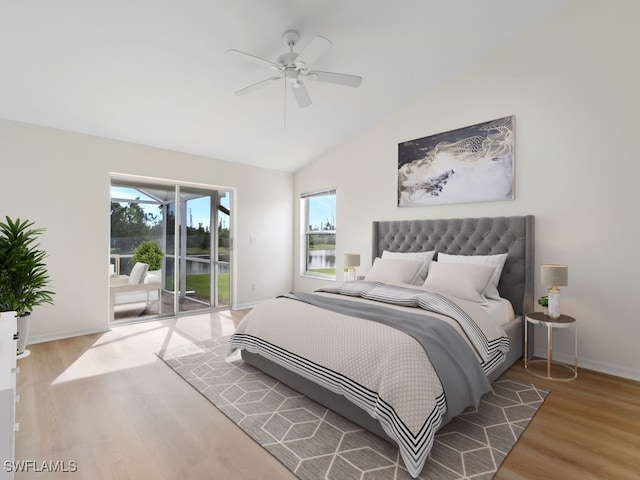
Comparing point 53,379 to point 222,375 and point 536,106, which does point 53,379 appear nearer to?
point 222,375

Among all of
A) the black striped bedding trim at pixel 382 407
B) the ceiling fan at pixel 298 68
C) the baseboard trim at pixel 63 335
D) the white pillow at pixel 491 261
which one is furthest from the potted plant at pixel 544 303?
the baseboard trim at pixel 63 335

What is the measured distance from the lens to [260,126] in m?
4.40

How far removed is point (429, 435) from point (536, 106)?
3.31 meters

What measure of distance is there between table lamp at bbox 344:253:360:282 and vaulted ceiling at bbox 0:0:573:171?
1.92m

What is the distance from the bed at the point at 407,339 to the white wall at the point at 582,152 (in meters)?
0.30

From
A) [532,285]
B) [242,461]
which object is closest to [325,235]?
[532,285]

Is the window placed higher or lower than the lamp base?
higher

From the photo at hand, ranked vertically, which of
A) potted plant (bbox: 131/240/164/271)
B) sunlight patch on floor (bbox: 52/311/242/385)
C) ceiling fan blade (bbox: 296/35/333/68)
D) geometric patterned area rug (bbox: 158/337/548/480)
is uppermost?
ceiling fan blade (bbox: 296/35/333/68)

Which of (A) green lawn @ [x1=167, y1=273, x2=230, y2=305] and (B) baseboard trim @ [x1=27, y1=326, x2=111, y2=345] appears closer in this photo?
(B) baseboard trim @ [x1=27, y1=326, x2=111, y2=345]

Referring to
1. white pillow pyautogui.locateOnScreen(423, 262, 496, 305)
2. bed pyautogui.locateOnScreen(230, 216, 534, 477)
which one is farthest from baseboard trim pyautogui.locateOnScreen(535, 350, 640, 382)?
white pillow pyautogui.locateOnScreen(423, 262, 496, 305)

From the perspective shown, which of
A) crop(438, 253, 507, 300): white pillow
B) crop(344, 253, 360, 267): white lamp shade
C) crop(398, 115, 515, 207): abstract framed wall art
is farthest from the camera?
crop(344, 253, 360, 267): white lamp shade

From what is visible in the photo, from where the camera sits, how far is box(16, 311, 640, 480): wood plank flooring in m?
1.73

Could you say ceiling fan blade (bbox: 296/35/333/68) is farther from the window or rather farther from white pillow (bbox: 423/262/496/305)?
the window

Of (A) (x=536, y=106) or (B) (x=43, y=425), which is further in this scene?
(A) (x=536, y=106)
